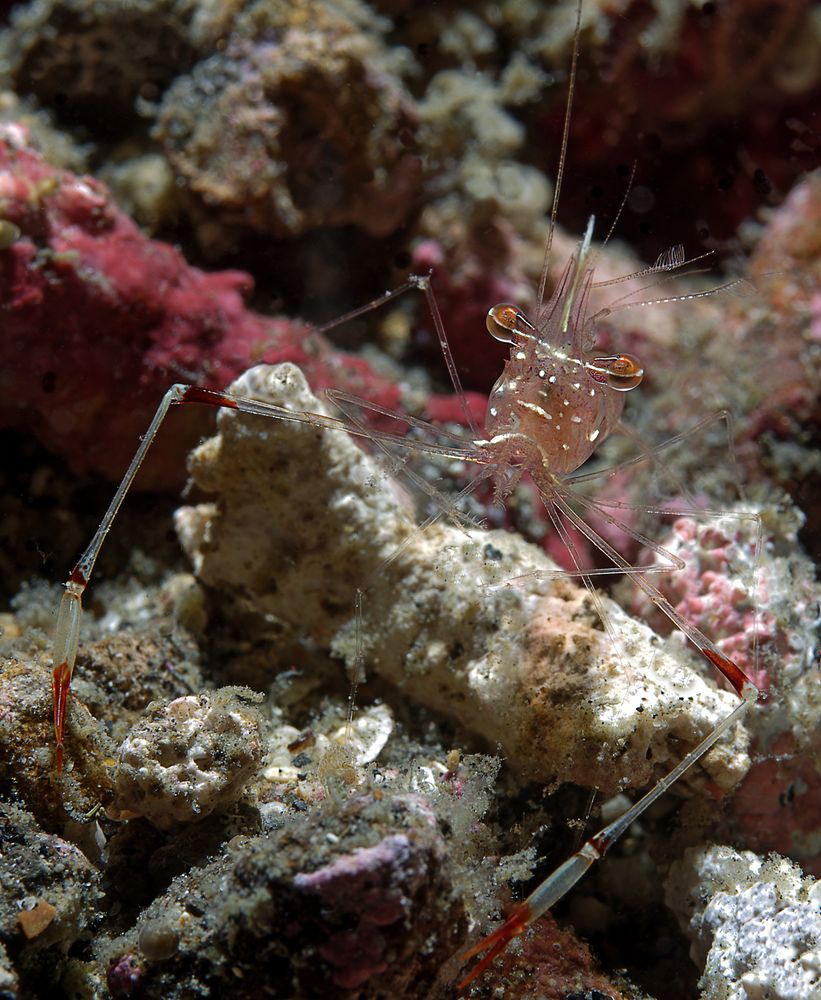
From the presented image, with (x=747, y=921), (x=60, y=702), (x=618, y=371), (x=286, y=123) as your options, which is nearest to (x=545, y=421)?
(x=618, y=371)

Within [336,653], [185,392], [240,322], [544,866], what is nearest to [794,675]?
[544,866]

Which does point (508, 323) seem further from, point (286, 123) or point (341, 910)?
point (341, 910)

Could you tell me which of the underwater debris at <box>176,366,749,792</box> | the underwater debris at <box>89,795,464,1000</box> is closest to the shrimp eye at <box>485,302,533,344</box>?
the underwater debris at <box>176,366,749,792</box>

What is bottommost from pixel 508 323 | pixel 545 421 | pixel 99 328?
pixel 99 328

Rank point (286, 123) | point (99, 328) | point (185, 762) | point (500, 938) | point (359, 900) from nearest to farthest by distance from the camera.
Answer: point (359, 900)
point (500, 938)
point (185, 762)
point (99, 328)
point (286, 123)

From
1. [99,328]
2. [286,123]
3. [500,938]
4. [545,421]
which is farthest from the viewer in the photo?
[286,123]

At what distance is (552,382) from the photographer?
3.22 m

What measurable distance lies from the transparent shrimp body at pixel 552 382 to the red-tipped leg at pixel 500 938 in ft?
5.31

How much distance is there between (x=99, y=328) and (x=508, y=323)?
2.14 m

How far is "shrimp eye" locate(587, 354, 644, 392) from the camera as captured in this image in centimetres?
319

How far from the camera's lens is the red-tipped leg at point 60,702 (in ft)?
9.09

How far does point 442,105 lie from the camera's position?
5066 millimetres

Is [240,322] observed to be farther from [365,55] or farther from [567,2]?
[567,2]

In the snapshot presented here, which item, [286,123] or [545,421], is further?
[286,123]
